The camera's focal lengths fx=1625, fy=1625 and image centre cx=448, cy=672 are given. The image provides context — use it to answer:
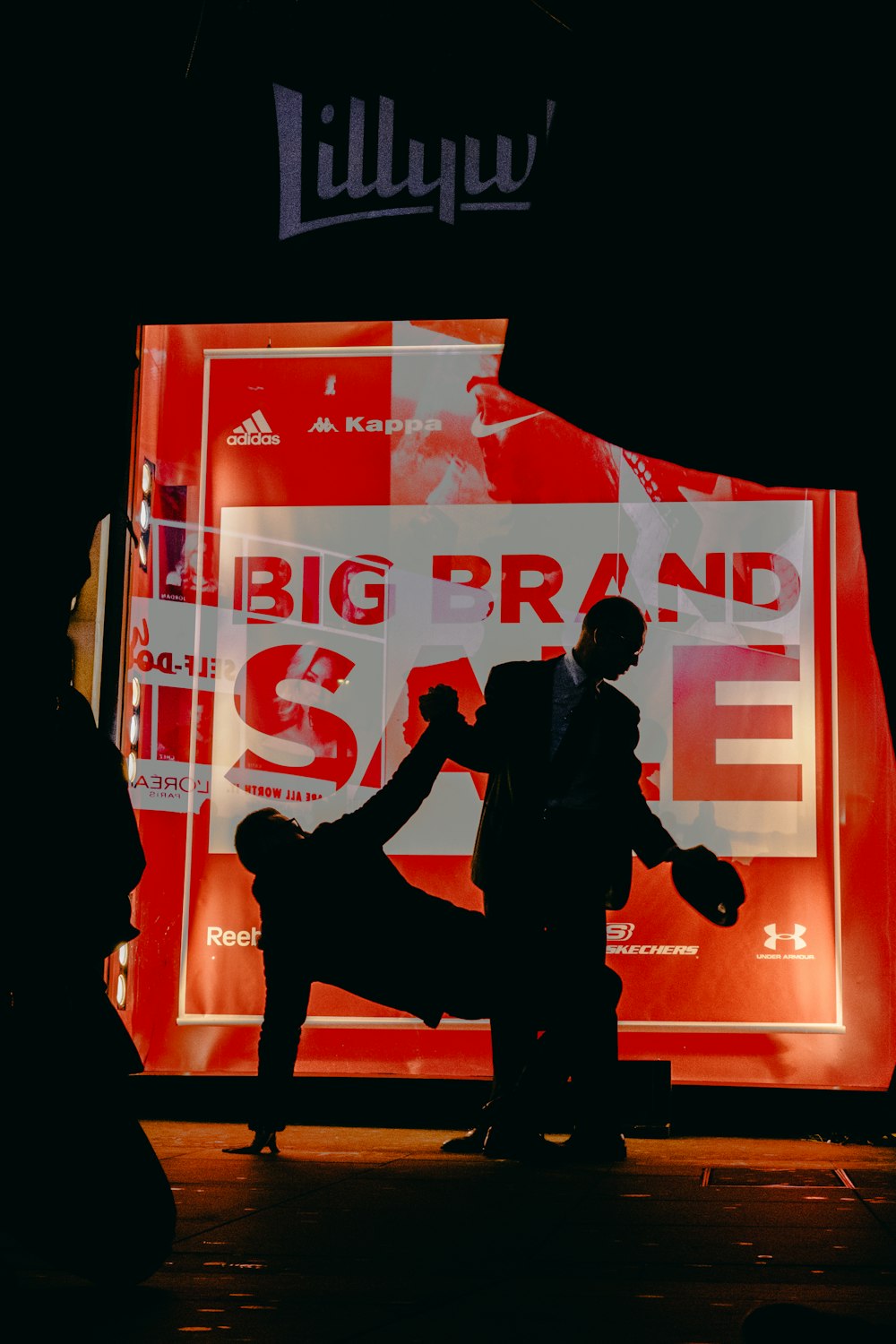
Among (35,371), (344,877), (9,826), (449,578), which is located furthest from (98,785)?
(449,578)

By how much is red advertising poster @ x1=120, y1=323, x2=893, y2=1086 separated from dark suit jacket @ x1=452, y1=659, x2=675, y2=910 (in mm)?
1446

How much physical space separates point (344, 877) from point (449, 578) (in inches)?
76.7

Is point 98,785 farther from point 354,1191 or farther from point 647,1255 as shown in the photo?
point 354,1191

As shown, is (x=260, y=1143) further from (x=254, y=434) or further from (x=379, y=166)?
(x=379, y=166)

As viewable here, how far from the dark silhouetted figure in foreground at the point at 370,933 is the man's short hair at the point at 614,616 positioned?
1.79 ft

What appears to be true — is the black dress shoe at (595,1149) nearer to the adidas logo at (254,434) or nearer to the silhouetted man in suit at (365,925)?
the silhouetted man in suit at (365,925)

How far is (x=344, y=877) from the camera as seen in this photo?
5.50m

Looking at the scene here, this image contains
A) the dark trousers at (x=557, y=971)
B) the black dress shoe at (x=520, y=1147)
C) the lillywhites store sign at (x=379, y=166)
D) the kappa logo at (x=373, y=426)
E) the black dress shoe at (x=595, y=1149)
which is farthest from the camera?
the kappa logo at (x=373, y=426)

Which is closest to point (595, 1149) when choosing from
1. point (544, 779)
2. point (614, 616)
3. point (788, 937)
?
point (544, 779)

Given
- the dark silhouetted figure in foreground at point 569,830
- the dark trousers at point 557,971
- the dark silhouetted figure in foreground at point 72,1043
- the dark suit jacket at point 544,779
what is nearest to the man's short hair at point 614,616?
the dark silhouetted figure in foreground at point 569,830

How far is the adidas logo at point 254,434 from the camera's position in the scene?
Answer: 7168mm

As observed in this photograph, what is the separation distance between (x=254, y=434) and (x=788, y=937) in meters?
3.16

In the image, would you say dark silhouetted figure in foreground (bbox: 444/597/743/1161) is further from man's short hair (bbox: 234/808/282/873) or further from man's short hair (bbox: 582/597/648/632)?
man's short hair (bbox: 234/808/282/873)

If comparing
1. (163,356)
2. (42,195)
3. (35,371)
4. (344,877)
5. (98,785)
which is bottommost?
(344,877)
